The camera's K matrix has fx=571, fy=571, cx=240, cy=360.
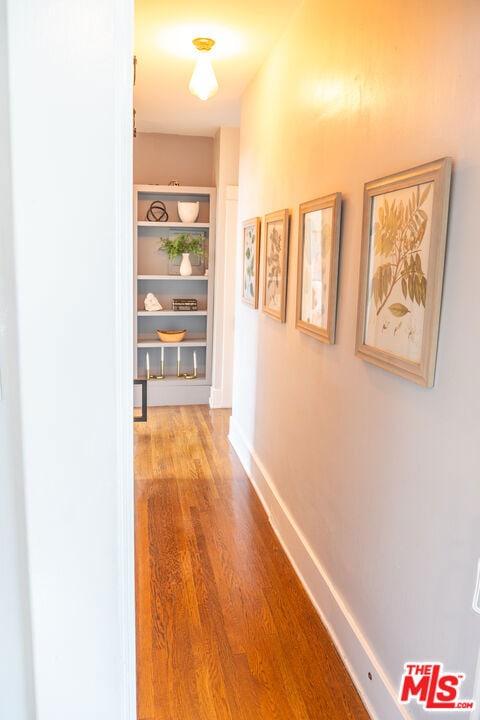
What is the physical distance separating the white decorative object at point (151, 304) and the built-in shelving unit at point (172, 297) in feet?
0.17

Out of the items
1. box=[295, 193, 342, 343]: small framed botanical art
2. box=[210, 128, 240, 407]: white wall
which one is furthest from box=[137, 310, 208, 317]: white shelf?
Result: box=[295, 193, 342, 343]: small framed botanical art

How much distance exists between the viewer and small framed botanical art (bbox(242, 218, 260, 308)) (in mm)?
3662

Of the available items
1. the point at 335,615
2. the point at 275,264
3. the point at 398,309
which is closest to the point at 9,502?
the point at 398,309

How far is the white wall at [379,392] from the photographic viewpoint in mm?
1390

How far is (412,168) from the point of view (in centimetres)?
160

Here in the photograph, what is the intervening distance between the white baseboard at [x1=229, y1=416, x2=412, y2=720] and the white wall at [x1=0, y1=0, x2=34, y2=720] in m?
1.22

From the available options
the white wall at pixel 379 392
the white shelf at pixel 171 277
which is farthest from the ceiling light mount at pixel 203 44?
the white shelf at pixel 171 277

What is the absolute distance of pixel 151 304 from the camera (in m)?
5.63

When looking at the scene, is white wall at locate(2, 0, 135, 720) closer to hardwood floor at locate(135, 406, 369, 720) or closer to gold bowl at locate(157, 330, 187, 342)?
hardwood floor at locate(135, 406, 369, 720)

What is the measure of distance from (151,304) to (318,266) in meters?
3.42

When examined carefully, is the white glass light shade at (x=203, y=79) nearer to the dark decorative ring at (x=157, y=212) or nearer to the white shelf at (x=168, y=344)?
the dark decorative ring at (x=157, y=212)

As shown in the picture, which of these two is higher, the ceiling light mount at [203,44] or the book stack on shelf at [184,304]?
the ceiling light mount at [203,44]

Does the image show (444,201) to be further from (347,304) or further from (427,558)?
(427,558)

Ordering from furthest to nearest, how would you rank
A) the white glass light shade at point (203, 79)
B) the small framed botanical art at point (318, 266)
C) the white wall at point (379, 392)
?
1. the white glass light shade at point (203, 79)
2. the small framed botanical art at point (318, 266)
3. the white wall at point (379, 392)
